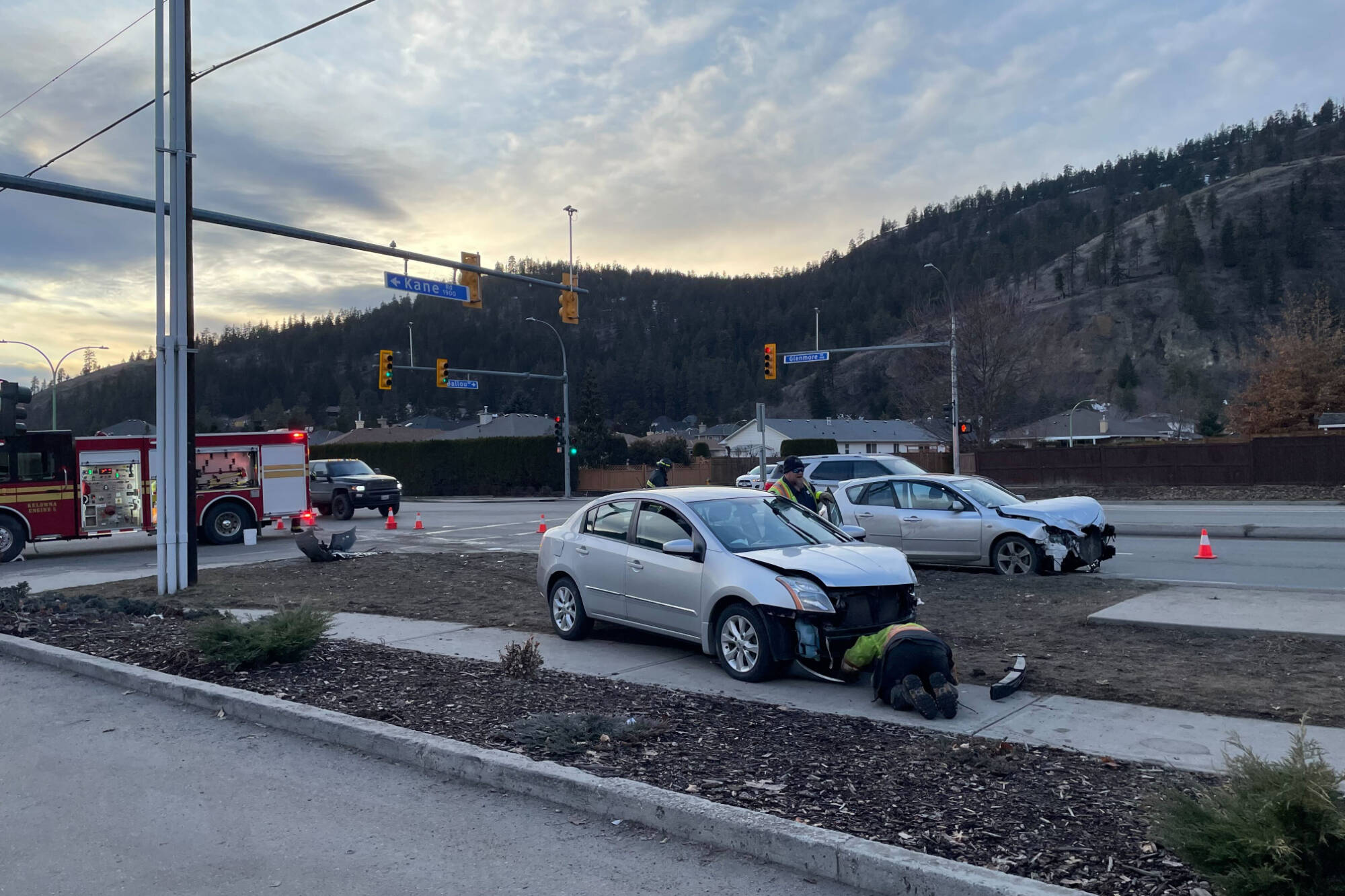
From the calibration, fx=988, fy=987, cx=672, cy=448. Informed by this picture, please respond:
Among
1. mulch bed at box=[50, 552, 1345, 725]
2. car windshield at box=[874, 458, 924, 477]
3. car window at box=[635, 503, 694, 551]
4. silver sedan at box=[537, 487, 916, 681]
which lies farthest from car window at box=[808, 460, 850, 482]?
car window at box=[635, 503, 694, 551]

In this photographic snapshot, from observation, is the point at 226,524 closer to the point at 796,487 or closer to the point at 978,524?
the point at 796,487

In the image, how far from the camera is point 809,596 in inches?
293

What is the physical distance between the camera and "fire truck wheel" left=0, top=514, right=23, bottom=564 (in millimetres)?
20484

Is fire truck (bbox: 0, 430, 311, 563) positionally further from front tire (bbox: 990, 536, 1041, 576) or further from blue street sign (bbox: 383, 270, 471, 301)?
front tire (bbox: 990, 536, 1041, 576)

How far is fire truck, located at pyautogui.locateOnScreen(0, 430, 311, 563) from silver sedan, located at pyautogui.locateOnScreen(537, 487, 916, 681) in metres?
13.6

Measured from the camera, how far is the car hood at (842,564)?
7582 mm

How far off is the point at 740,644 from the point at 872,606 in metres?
1.07

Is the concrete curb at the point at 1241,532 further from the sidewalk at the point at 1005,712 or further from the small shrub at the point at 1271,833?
the small shrub at the point at 1271,833

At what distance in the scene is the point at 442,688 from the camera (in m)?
7.33

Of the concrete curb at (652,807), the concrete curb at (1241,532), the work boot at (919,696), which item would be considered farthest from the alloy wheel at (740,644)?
the concrete curb at (1241,532)

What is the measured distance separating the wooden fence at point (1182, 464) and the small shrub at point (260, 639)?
1333 inches

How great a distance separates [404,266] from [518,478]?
3621 cm

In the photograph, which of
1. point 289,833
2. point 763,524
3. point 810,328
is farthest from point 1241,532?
point 810,328

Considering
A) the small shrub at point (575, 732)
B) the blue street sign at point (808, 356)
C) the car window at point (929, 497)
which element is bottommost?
the small shrub at point (575, 732)
